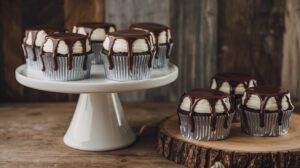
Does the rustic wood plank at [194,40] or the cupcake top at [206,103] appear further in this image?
the rustic wood plank at [194,40]

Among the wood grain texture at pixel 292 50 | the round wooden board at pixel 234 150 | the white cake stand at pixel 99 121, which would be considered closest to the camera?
the round wooden board at pixel 234 150

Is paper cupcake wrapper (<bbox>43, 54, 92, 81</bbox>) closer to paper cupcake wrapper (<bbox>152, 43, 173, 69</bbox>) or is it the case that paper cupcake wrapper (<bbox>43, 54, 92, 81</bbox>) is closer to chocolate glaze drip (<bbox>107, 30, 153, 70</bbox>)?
chocolate glaze drip (<bbox>107, 30, 153, 70</bbox>)

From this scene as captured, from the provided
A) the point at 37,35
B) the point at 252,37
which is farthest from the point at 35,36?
the point at 252,37

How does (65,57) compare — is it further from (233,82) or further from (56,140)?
(233,82)

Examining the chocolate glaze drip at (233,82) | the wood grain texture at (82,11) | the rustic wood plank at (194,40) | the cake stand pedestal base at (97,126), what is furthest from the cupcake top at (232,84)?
the wood grain texture at (82,11)

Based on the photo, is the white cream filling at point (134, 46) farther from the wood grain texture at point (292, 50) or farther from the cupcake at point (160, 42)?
the wood grain texture at point (292, 50)

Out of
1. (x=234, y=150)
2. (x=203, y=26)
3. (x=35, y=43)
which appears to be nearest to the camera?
(x=234, y=150)
